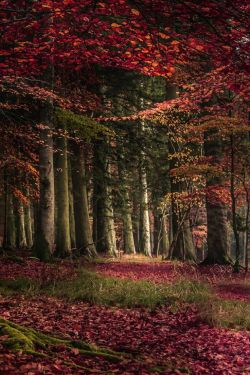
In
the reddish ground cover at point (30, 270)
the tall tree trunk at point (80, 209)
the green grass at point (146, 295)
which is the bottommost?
the green grass at point (146, 295)

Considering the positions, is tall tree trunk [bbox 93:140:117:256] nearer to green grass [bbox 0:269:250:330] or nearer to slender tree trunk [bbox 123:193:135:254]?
slender tree trunk [bbox 123:193:135:254]

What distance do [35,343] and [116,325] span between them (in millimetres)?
2464

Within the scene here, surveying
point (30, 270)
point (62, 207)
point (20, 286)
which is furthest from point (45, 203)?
point (20, 286)

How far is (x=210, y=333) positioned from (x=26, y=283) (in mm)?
4412

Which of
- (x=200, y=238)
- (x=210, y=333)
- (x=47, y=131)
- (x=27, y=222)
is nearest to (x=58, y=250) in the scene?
(x=47, y=131)

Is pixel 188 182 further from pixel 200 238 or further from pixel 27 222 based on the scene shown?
pixel 200 238

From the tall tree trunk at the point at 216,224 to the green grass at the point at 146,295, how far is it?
24.4ft

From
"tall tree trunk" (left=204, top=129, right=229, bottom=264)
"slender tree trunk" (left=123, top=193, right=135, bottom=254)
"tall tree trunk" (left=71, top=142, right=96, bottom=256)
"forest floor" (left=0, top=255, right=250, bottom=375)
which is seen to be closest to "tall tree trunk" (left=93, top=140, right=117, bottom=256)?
"tall tree trunk" (left=71, top=142, right=96, bottom=256)

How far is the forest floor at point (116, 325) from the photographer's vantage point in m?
5.21

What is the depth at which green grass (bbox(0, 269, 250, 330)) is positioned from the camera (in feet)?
28.3

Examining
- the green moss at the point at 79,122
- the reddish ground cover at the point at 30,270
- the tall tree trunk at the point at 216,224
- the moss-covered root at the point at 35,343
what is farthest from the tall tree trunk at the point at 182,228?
the moss-covered root at the point at 35,343

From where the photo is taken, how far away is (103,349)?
5.81 meters

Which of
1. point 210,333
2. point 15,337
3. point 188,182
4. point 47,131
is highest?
point 47,131

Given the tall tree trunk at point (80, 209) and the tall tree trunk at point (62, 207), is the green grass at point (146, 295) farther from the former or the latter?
the tall tree trunk at point (80, 209)
